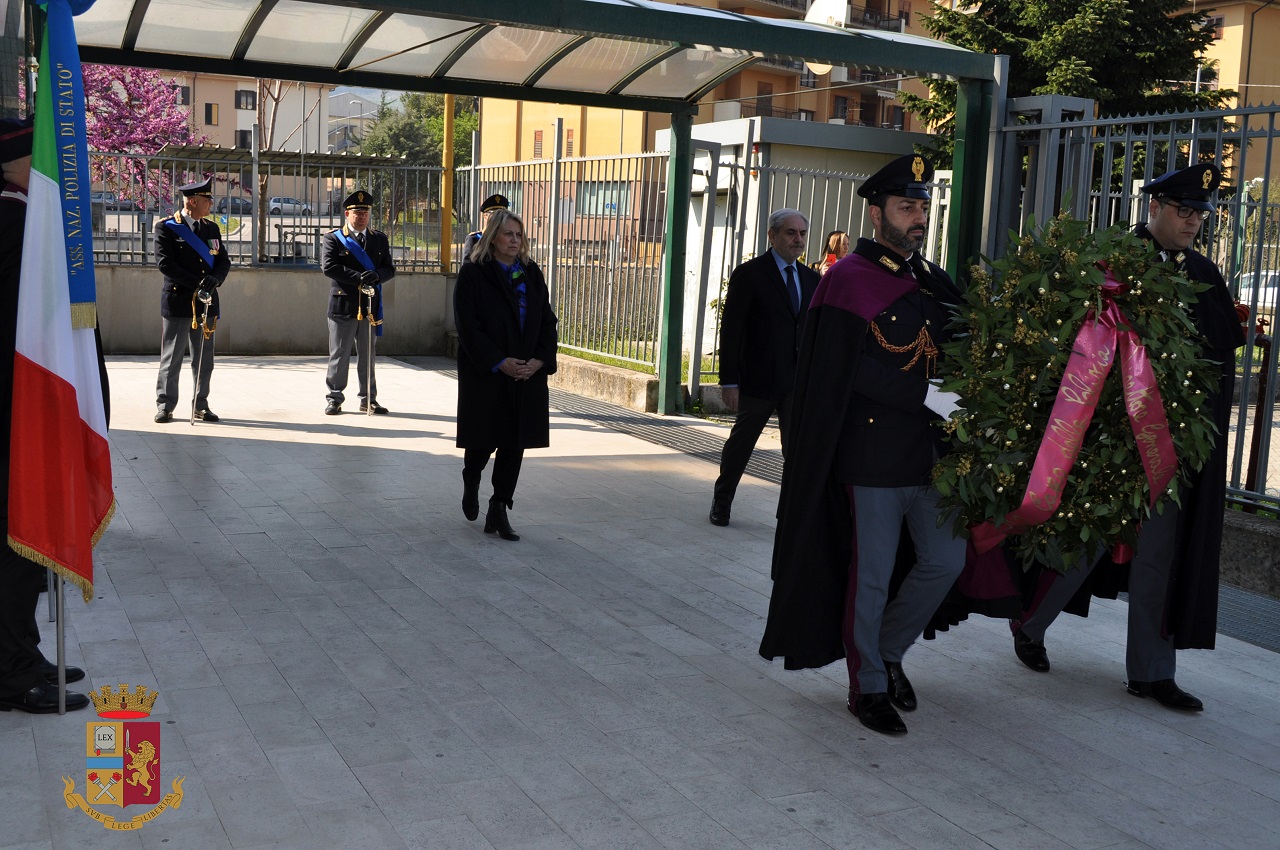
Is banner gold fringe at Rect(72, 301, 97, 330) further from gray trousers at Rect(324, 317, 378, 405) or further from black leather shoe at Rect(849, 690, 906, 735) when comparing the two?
gray trousers at Rect(324, 317, 378, 405)

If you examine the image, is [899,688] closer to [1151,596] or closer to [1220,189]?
[1151,596]

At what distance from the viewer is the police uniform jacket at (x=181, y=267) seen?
1080cm

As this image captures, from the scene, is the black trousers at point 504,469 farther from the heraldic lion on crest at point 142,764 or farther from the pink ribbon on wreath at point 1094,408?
the pink ribbon on wreath at point 1094,408

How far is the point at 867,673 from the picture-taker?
4.68 meters

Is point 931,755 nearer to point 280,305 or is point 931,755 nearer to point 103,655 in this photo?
point 103,655

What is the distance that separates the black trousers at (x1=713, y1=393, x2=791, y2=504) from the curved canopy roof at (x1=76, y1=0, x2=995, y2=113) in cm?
223

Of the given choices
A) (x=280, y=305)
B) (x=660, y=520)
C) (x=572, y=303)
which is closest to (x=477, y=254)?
(x=660, y=520)

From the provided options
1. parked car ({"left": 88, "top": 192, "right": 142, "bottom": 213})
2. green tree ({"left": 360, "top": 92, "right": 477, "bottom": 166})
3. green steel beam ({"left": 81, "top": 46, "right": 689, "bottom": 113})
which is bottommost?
parked car ({"left": 88, "top": 192, "right": 142, "bottom": 213})

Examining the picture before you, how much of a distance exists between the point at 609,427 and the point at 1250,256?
18.2 ft

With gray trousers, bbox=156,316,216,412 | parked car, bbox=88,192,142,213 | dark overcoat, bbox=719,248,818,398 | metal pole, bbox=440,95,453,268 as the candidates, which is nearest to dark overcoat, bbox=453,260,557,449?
dark overcoat, bbox=719,248,818,398

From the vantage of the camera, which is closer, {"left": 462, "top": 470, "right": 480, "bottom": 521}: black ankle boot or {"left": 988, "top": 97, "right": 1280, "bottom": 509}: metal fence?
{"left": 988, "top": 97, "right": 1280, "bottom": 509}: metal fence

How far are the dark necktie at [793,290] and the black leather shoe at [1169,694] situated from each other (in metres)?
3.25

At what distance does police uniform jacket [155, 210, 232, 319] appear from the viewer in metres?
10.8

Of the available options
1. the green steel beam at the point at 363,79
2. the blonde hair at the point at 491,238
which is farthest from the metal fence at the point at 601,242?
the blonde hair at the point at 491,238
